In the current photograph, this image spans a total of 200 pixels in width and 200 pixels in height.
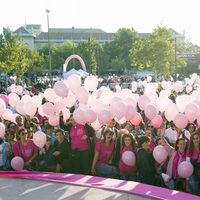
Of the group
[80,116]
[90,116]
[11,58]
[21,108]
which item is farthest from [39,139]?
[11,58]

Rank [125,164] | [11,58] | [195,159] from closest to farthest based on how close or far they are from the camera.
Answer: [195,159] < [125,164] < [11,58]

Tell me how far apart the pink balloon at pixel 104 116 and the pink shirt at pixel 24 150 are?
1.41m

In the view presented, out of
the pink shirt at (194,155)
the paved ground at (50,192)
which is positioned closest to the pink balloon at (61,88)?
the paved ground at (50,192)

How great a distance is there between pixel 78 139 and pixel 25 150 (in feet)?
3.33

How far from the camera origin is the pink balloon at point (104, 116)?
7590mm

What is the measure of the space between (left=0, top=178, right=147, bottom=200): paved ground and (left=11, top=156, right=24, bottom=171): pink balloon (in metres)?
0.78

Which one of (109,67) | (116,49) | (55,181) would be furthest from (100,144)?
(116,49)

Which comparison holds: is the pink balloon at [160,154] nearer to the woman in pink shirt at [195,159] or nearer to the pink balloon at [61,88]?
the woman in pink shirt at [195,159]

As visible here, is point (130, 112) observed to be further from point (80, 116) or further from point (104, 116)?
point (80, 116)

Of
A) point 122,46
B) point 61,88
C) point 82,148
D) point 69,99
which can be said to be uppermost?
point 122,46

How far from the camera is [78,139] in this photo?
23.4 ft

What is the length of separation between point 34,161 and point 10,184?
3.76 feet

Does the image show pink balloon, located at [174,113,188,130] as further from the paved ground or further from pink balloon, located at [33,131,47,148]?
pink balloon, located at [33,131,47,148]

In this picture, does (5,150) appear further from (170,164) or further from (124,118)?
(170,164)
